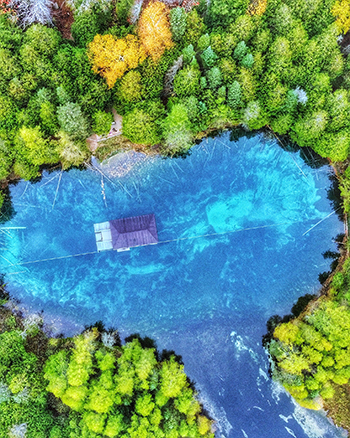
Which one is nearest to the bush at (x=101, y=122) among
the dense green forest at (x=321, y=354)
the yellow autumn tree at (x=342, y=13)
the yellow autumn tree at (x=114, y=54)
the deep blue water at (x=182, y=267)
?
the yellow autumn tree at (x=114, y=54)

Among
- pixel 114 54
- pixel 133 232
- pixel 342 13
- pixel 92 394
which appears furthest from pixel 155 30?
pixel 92 394

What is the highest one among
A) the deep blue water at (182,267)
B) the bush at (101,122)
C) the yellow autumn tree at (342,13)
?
the yellow autumn tree at (342,13)

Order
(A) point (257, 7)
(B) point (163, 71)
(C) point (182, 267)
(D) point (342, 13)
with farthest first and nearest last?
(C) point (182, 267) → (B) point (163, 71) → (D) point (342, 13) → (A) point (257, 7)

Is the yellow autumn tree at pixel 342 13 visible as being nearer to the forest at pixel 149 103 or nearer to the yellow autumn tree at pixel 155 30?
the forest at pixel 149 103

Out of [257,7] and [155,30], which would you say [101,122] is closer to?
[155,30]

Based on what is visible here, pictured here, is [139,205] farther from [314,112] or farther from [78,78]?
[314,112]

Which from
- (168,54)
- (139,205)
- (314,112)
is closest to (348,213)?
(314,112)

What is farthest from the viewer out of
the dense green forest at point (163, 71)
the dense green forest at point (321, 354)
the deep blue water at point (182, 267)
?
the deep blue water at point (182, 267)
